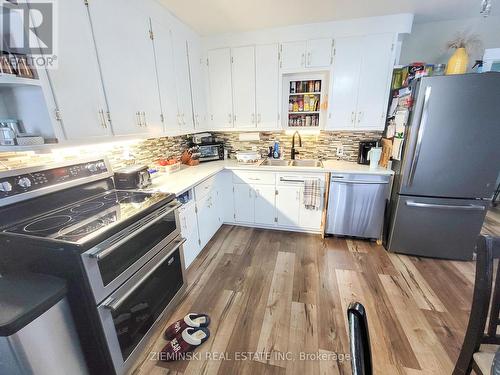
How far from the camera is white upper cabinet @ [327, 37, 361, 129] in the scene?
2416 mm

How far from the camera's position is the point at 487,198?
203 centimetres

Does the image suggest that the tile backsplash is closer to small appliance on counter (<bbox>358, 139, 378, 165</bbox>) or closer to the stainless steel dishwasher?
small appliance on counter (<bbox>358, 139, 378, 165</bbox>)

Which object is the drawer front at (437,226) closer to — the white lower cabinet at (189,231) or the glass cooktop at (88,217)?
the white lower cabinet at (189,231)

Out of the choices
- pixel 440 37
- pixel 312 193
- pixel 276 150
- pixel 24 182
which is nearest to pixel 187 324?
pixel 24 182

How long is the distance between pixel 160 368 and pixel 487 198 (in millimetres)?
3070

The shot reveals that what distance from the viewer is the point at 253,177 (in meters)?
2.75

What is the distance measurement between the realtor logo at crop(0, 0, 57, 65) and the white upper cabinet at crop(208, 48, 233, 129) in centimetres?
181

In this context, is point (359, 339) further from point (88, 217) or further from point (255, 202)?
point (255, 202)

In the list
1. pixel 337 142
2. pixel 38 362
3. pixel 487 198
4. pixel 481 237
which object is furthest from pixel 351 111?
pixel 38 362

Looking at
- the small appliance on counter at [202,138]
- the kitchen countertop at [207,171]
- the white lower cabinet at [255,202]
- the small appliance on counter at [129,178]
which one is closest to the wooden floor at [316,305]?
the white lower cabinet at [255,202]

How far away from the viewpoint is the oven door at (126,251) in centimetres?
103

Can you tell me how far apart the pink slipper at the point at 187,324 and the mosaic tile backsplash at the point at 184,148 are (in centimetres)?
140

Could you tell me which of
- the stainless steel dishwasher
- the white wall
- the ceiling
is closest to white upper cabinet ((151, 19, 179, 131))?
the ceiling

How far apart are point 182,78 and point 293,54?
52.6 inches
